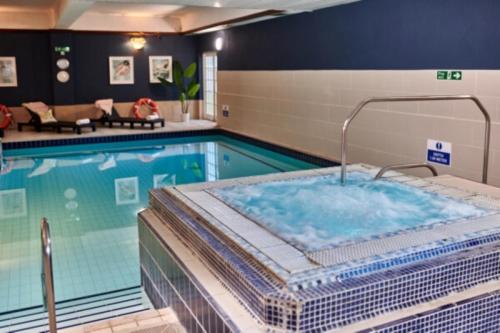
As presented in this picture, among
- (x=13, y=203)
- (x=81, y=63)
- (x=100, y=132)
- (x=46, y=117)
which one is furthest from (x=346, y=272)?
(x=81, y=63)

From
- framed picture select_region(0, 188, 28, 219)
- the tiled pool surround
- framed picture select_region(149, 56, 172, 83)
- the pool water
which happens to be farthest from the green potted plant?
the tiled pool surround

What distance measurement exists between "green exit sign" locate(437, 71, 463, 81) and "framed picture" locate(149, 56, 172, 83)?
28.7ft

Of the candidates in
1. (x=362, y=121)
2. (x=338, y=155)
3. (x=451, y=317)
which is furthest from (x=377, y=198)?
(x=338, y=155)

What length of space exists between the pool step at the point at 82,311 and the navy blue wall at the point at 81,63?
9.41m

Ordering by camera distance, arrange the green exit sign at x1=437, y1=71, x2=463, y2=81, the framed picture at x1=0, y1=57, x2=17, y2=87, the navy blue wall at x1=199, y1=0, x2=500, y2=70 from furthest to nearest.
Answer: the framed picture at x1=0, y1=57, x2=17, y2=87 → the green exit sign at x1=437, y1=71, x2=463, y2=81 → the navy blue wall at x1=199, y1=0, x2=500, y2=70

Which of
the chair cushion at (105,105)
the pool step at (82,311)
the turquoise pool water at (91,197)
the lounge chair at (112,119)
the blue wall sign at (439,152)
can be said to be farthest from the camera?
the chair cushion at (105,105)

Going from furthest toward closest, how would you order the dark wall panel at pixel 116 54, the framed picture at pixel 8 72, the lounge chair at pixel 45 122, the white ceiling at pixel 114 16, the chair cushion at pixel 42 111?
1. the dark wall panel at pixel 116 54
2. the framed picture at pixel 8 72
3. the chair cushion at pixel 42 111
4. the lounge chair at pixel 45 122
5. the white ceiling at pixel 114 16

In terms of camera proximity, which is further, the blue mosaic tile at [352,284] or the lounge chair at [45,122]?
the lounge chair at [45,122]

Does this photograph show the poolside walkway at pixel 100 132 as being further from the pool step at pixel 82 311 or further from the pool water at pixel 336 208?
the pool water at pixel 336 208

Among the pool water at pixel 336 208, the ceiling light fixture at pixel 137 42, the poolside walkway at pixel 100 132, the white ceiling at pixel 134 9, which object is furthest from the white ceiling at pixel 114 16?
the pool water at pixel 336 208

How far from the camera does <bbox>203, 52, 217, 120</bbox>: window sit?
13.0m

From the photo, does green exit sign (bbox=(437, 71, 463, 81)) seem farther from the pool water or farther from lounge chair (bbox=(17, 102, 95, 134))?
lounge chair (bbox=(17, 102, 95, 134))

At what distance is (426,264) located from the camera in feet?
→ 8.04

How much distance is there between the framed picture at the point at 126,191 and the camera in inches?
243
